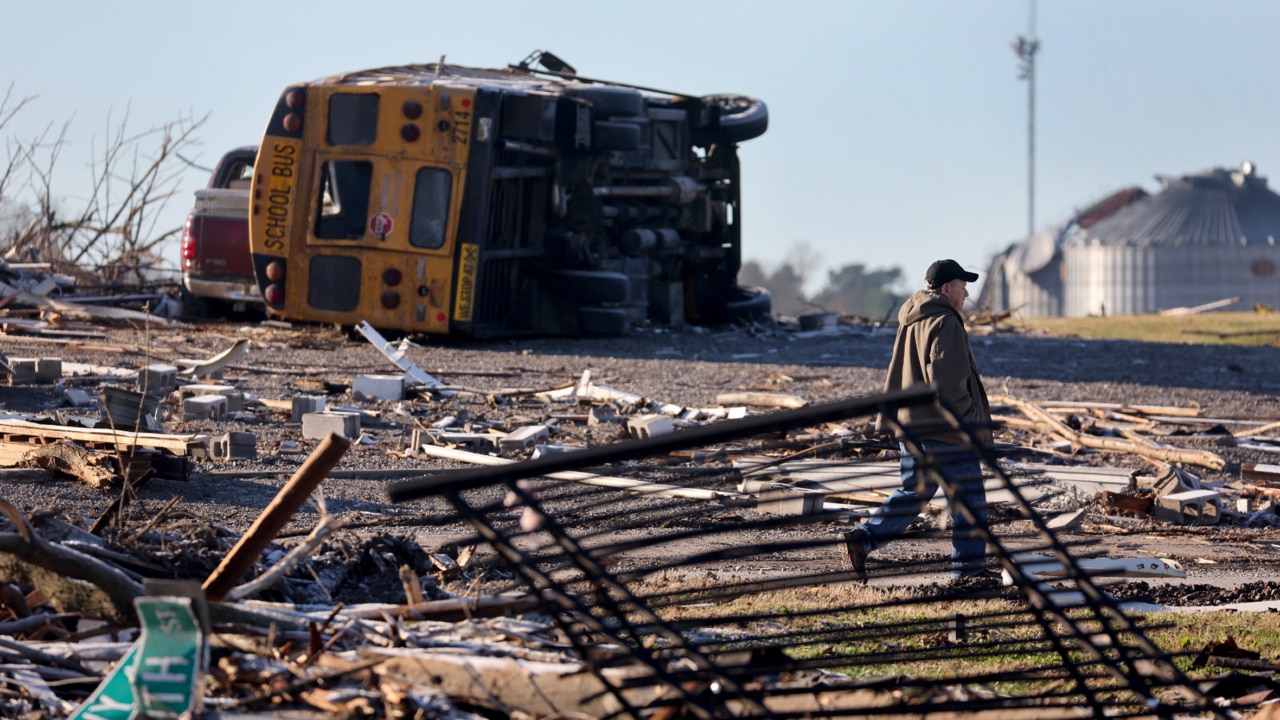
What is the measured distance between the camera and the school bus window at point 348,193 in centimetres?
1709

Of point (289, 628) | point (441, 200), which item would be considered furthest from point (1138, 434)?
point (289, 628)

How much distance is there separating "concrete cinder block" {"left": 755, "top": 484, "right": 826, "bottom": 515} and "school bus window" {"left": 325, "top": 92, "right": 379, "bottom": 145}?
984 cm

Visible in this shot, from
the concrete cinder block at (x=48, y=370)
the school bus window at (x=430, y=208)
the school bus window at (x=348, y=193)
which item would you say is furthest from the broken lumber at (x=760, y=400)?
the school bus window at (x=348, y=193)

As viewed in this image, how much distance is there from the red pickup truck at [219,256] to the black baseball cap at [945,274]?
13.3 m

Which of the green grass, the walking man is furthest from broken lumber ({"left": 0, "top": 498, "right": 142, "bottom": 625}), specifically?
the green grass

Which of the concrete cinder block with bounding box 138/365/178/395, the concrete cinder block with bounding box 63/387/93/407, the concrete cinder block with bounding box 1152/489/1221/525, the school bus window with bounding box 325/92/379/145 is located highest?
the school bus window with bounding box 325/92/379/145

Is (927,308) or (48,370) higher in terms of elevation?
(927,308)

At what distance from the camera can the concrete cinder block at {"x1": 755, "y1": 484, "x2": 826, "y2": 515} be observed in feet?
25.9

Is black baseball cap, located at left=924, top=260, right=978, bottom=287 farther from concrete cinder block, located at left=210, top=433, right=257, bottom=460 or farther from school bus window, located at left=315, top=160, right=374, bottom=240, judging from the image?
school bus window, located at left=315, top=160, right=374, bottom=240

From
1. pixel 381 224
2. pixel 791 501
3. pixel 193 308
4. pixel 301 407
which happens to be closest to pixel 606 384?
pixel 301 407

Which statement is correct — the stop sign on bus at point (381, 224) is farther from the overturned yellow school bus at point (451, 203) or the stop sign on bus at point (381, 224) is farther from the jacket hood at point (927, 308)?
the jacket hood at point (927, 308)

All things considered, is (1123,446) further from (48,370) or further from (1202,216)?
(1202,216)

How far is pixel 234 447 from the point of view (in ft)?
30.7

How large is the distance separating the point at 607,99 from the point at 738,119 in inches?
187
